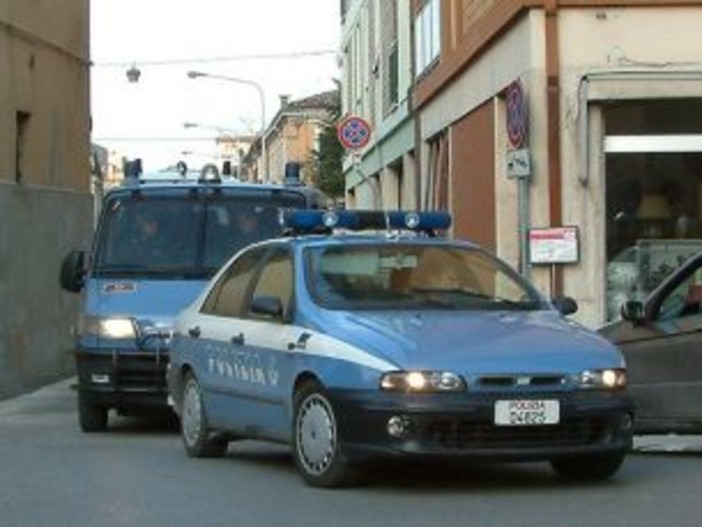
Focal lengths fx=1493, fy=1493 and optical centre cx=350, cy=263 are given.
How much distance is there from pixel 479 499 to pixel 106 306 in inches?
203

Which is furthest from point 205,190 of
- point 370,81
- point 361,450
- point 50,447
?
point 370,81

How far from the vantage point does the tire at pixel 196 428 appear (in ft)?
35.3

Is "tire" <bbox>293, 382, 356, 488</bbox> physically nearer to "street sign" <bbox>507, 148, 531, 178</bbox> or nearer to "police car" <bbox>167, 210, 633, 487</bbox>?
"police car" <bbox>167, 210, 633, 487</bbox>

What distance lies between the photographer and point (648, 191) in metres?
17.2

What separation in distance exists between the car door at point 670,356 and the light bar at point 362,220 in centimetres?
181

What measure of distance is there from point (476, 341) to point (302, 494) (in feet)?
4.60

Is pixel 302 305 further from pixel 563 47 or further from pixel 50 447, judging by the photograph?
pixel 563 47

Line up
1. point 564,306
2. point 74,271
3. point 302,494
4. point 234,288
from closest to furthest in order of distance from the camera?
point 302,494, point 564,306, point 234,288, point 74,271

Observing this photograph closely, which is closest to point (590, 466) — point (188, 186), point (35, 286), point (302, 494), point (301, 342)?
point (302, 494)

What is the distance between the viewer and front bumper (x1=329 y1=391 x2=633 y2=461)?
27.3 feet

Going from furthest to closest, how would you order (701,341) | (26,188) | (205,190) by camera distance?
1. (26,188)
2. (205,190)
3. (701,341)

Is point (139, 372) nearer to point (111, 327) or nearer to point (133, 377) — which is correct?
point (133, 377)

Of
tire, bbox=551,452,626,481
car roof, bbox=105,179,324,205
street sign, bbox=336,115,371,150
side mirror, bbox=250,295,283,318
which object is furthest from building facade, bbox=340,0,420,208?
tire, bbox=551,452,626,481

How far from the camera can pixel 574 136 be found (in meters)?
16.7
